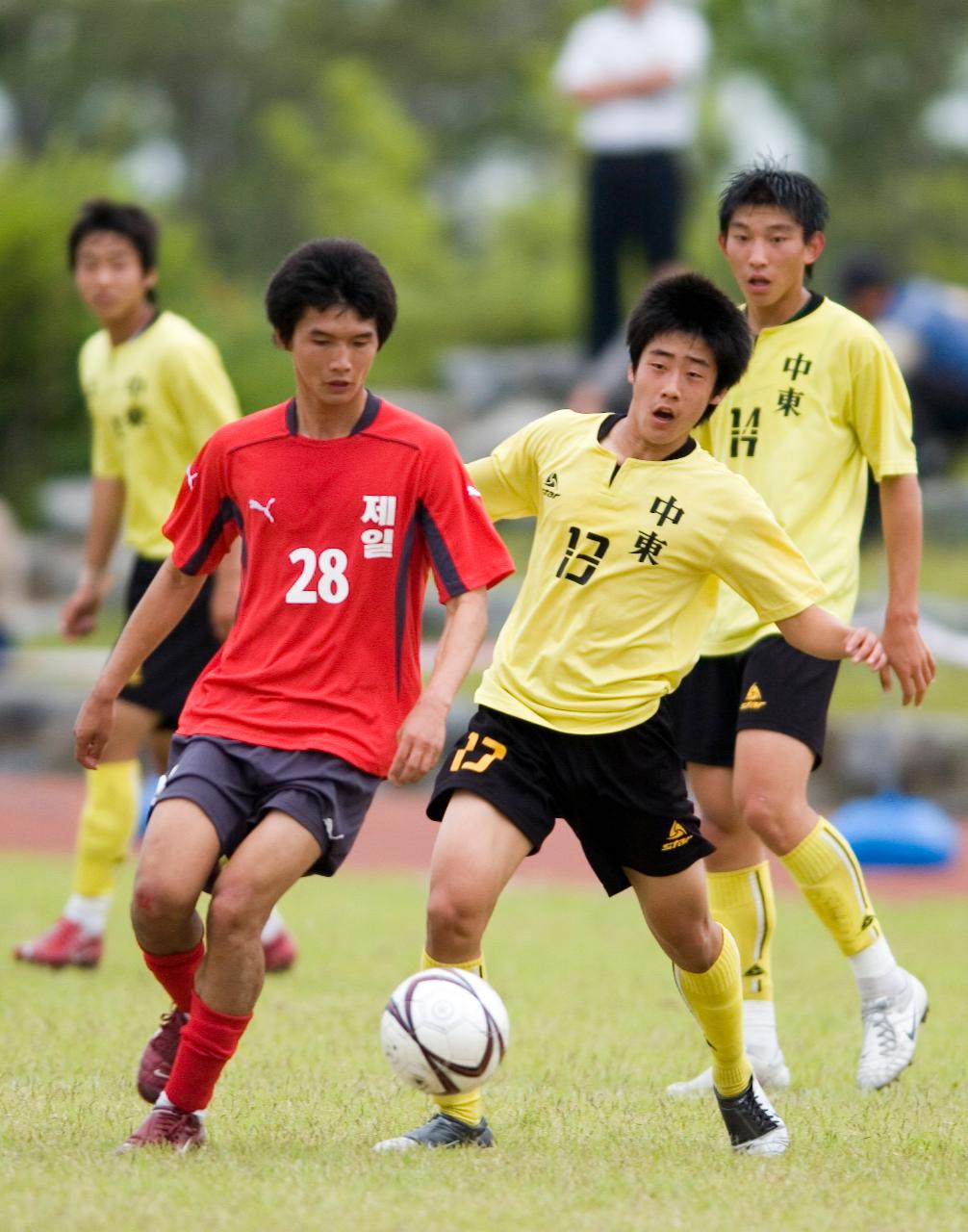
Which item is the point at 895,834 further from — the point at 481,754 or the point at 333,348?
the point at 333,348

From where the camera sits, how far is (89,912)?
25.0ft

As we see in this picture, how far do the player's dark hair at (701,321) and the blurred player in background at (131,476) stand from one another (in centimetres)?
Result: 260

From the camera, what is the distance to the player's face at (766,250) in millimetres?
5836

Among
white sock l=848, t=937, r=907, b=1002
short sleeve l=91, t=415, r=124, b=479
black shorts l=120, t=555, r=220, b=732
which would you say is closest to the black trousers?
short sleeve l=91, t=415, r=124, b=479

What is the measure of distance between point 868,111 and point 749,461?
92.3 ft

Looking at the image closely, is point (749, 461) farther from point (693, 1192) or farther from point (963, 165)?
→ point (963, 165)

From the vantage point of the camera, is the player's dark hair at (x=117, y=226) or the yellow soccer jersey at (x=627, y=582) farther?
the player's dark hair at (x=117, y=226)

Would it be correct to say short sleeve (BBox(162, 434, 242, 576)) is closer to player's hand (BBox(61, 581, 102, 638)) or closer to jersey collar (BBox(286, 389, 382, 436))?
jersey collar (BBox(286, 389, 382, 436))

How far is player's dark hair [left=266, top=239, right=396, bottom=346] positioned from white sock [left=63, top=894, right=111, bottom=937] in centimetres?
330

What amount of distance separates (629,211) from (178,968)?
11050 millimetres

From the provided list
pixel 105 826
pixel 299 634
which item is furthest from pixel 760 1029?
pixel 105 826

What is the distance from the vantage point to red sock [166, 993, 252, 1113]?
15.4 feet

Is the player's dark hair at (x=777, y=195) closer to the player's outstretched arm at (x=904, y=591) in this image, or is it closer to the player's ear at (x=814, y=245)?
the player's ear at (x=814, y=245)

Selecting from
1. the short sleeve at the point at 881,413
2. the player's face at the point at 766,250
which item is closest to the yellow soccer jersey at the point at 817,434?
the short sleeve at the point at 881,413
